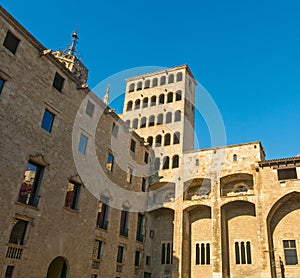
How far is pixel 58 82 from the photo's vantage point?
71.9 ft

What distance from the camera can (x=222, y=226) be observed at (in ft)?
91.5

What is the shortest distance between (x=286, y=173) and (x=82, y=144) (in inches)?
708

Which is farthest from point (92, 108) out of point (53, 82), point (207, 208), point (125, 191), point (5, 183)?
point (207, 208)

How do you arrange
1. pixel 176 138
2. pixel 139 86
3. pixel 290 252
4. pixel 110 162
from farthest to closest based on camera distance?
pixel 139 86 < pixel 176 138 < pixel 110 162 < pixel 290 252

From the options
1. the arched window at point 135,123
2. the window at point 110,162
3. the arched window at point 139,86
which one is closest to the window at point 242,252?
the window at point 110,162

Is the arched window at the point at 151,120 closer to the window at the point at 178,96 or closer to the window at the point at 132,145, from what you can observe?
the window at the point at 178,96

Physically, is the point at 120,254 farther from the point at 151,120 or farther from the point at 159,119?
the point at 151,120

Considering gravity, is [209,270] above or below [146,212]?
below

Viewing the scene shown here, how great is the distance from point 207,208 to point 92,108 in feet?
48.2

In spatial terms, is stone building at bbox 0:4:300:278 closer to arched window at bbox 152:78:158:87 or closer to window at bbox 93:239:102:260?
window at bbox 93:239:102:260

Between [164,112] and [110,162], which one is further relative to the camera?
[164,112]

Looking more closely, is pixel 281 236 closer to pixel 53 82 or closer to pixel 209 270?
pixel 209 270

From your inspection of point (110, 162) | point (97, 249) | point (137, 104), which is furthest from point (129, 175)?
point (137, 104)

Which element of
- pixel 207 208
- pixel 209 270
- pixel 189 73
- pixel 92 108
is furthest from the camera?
pixel 189 73
